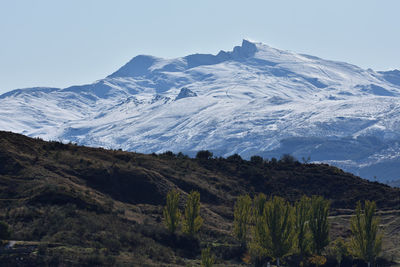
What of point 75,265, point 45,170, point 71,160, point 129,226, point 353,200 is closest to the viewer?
point 75,265

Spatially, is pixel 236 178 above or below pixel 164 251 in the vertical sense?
above

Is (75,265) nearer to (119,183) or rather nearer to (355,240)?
(355,240)

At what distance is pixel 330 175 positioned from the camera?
121062 millimetres

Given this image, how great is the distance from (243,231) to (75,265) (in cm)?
2488

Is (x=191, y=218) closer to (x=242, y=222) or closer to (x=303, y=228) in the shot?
(x=242, y=222)

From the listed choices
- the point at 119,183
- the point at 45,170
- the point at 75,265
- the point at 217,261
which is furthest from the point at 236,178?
the point at 75,265

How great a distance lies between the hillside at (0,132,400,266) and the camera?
67875 mm

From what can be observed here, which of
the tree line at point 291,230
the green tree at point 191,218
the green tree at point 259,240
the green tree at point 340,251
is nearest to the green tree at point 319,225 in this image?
the tree line at point 291,230

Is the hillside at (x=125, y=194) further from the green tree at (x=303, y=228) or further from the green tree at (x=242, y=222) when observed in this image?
the green tree at (x=303, y=228)

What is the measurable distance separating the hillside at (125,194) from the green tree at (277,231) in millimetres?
7884

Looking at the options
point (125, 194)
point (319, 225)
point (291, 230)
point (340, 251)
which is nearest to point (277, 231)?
point (291, 230)

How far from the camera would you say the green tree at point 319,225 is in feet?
243

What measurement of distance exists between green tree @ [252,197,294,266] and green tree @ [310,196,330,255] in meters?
6.94

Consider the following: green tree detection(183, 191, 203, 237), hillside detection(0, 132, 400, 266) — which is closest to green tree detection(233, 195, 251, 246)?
hillside detection(0, 132, 400, 266)
